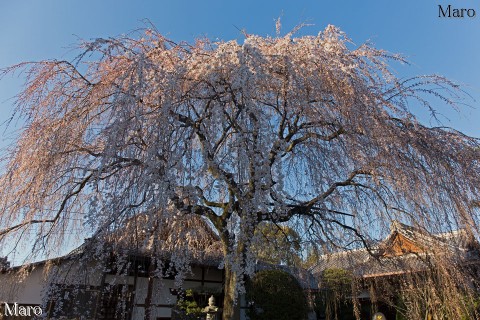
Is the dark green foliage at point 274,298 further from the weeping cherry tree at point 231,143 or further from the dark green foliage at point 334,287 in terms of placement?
the weeping cherry tree at point 231,143

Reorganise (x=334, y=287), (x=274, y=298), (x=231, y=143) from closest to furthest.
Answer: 1. (x=231, y=143)
2. (x=274, y=298)
3. (x=334, y=287)

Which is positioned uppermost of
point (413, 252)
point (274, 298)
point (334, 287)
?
point (413, 252)

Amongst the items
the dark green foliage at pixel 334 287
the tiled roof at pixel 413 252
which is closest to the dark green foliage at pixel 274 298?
the dark green foliage at pixel 334 287

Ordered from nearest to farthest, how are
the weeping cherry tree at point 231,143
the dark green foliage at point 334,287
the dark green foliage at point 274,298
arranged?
the weeping cherry tree at point 231,143, the dark green foliage at point 274,298, the dark green foliage at point 334,287

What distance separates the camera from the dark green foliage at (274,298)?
8.67 meters

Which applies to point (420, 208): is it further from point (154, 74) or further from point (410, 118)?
point (154, 74)

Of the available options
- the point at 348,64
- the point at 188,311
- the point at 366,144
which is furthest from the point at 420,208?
the point at 188,311

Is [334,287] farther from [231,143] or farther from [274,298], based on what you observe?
[231,143]

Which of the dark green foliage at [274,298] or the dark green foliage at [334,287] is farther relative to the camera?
the dark green foliage at [334,287]

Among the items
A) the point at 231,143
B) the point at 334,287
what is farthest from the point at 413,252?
the point at 334,287

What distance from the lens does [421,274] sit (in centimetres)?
534

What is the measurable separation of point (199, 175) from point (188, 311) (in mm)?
4962

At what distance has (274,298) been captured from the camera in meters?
8.79

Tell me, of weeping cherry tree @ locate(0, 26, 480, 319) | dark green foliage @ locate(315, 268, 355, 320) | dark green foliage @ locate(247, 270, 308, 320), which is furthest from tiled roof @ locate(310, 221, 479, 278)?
dark green foliage @ locate(315, 268, 355, 320)
